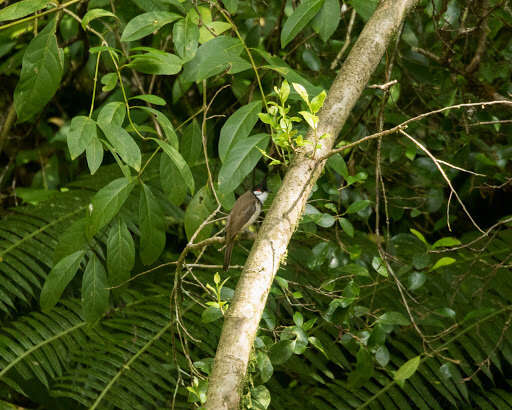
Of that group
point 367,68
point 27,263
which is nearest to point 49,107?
point 27,263

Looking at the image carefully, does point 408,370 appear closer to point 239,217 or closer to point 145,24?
point 239,217

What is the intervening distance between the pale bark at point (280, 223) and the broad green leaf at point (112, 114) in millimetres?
474

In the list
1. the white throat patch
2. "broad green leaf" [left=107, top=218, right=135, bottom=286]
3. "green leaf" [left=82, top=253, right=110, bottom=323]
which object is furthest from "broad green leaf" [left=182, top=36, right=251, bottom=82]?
the white throat patch

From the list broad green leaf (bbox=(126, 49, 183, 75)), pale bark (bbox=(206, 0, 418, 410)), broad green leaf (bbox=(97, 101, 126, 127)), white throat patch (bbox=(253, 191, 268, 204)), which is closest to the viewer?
pale bark (bbox=(206, 0, 418, 410))

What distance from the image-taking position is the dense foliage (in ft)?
5.64

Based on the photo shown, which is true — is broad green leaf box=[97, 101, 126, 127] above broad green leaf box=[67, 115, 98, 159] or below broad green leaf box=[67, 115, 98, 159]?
below

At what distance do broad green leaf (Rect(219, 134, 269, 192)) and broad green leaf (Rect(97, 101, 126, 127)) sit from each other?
300 millimetres

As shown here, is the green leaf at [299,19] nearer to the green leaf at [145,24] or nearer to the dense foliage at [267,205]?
the dense foliage at [267,205]

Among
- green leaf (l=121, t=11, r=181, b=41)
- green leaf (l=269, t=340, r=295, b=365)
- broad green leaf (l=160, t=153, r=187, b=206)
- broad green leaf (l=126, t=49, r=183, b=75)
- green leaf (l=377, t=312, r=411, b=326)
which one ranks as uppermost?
green leaf (l=121, t=11, r=181, b=41)

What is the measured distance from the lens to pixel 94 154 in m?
1.46

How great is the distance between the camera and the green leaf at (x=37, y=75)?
166cm

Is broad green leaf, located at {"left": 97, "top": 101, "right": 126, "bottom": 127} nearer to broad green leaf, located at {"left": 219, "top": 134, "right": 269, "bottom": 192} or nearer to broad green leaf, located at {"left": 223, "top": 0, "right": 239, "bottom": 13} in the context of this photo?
broad green leaf, located at {"left": 219, "top": 134, "right": 269, "bottom": 192}

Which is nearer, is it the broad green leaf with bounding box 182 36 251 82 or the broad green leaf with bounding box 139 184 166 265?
the broad green leaf with bounding box 182 36 251 82

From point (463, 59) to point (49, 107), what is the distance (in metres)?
2.49
